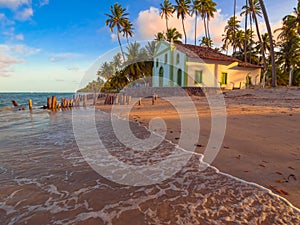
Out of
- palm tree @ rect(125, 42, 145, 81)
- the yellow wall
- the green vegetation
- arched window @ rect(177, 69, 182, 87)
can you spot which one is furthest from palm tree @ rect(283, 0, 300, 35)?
palm tree @ rect(125, 42, 145, 81)

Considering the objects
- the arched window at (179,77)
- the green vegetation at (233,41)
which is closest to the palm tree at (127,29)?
the green vegetation at (233,41)

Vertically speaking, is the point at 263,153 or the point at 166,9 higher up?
the point at 166,9

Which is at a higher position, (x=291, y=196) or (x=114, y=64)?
(x=114, y=64)

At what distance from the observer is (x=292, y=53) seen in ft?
111

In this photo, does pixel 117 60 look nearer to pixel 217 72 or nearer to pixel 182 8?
pixel 182 8

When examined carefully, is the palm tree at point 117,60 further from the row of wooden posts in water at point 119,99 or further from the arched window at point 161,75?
the row of wooden posts in water at point 119,99

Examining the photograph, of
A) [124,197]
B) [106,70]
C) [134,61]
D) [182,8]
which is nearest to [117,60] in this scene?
[106,70]

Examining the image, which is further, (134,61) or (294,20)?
(134,61)

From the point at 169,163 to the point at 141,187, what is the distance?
3.44 ft

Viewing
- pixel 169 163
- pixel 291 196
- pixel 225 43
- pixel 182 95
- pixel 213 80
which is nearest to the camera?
pixel 291 196

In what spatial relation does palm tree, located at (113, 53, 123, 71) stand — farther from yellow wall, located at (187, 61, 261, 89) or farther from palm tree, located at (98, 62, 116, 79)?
yellow wall, located at (187, 61, 261, 89)

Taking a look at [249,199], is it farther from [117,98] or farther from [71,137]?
[117,98]

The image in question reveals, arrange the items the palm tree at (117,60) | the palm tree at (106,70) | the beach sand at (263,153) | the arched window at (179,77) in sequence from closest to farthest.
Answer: the beach sand at (263,153)
the arched window at (179,77)
the palm tree at (117,60)
the palm tree at (106,70)

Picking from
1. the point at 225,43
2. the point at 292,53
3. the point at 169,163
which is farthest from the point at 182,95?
the point at 225,43
